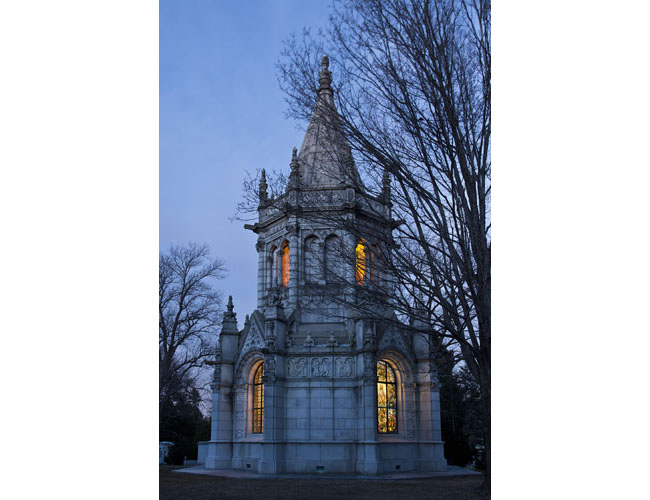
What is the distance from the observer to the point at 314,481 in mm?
18141

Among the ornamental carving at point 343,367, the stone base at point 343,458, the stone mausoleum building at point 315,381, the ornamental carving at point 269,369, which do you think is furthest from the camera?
the ornamental carving at point 343,367

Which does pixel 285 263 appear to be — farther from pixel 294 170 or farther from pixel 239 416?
pixel 239 416

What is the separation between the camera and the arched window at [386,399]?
22.2m

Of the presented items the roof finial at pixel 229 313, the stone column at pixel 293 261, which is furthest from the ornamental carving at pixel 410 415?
the roof finial at pixel 229 313

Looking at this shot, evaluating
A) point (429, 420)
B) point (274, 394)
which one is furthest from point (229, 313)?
point (429, 420)

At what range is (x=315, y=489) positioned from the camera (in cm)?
1559

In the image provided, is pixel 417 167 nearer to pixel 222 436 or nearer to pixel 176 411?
pixel 222 436

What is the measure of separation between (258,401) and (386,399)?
545 centimetres

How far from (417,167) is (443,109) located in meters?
1.11

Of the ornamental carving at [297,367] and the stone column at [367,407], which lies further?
the ornamental carving at [297,367]

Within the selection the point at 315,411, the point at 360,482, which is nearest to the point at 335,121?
the point at 360,482

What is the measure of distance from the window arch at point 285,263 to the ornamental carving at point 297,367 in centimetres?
414

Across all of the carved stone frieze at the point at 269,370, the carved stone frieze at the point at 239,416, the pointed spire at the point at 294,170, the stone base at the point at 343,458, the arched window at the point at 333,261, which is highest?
the pointed spire at the point at 294,170

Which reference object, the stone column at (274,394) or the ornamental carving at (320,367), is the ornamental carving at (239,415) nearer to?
the stone column at (274,394)
